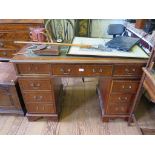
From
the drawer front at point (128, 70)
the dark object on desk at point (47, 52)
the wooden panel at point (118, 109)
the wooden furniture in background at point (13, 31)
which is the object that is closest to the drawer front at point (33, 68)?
the dark object on desk at point (47, 52)

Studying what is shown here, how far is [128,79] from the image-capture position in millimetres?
1283

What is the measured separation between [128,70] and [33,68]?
789 mm

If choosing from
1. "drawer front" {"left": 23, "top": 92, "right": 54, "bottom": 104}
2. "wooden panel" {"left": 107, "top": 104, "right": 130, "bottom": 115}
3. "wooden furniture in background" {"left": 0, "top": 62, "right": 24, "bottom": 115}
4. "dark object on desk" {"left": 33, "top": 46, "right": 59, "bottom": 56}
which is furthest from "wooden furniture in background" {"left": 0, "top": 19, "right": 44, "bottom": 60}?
"wooden panel" {"left": 107, "top": 104, "right": 130, "bottom": 115}

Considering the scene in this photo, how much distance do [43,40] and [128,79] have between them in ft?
2.82

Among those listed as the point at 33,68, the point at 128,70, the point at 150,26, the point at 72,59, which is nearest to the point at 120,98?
the point at 128,70

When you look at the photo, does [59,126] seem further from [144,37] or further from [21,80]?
[144,37]

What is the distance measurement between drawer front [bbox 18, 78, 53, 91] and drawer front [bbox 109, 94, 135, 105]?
590mm

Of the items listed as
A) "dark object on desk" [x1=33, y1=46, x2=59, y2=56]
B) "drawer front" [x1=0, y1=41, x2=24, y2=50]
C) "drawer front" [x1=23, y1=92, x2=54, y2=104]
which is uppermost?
"dark object on desk" [x1=33, y1=46, x2=59, y2=56]

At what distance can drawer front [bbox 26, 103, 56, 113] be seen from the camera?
4.83 ft

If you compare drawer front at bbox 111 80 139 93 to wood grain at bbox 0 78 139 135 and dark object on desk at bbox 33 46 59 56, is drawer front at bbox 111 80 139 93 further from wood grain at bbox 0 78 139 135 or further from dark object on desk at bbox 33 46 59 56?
dark object on desk at bbox 33 46 59 56

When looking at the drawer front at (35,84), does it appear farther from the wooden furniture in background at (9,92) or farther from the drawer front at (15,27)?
the drawer front at (15,27)
